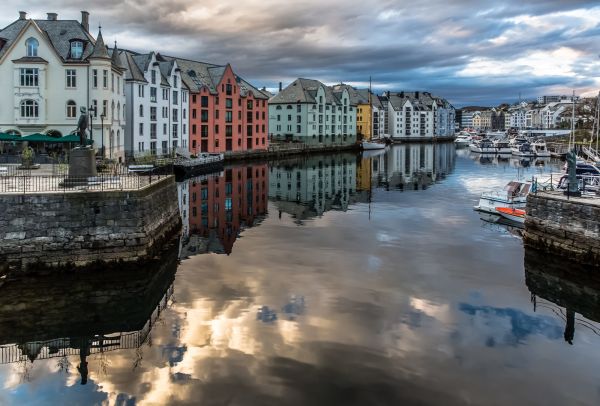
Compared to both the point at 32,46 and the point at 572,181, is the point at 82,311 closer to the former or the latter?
the point at 572,181

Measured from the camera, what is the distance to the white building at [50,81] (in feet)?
168

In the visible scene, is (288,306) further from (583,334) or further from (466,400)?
(583,334)

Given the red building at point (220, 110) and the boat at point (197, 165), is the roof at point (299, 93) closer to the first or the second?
the red building at point (220, 110)

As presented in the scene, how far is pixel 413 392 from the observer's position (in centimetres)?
1416

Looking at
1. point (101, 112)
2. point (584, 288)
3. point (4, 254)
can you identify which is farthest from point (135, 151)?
point (584, 288)

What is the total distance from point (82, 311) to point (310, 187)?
42.1 m

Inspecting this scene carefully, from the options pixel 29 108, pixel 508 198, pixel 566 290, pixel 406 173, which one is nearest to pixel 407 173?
pixel 406 173

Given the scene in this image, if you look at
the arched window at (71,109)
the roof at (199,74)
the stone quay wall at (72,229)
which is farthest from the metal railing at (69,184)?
the roof at (199,74)

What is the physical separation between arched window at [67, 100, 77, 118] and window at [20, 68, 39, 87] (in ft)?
11.1

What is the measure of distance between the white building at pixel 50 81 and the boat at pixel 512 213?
119 feet

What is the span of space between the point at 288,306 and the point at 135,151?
50266 millimetres

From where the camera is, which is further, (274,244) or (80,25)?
(80,25)

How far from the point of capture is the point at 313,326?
18.5 metres

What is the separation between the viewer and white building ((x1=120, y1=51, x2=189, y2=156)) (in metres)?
66.5
